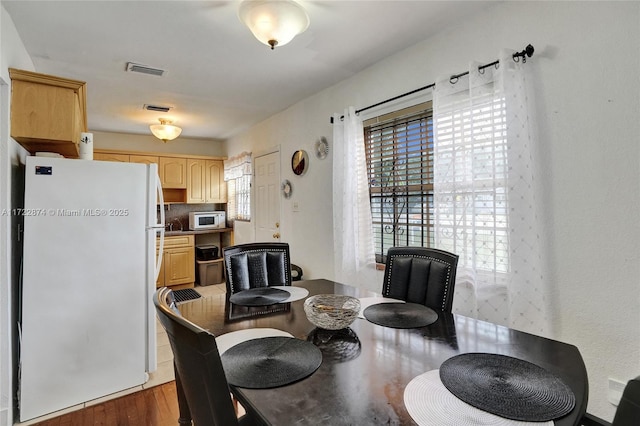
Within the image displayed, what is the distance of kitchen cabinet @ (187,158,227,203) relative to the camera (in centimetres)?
522

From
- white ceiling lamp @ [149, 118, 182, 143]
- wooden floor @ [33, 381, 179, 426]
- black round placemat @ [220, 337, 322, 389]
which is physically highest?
white ceiling lamp @ [149, 118, 182, 143]

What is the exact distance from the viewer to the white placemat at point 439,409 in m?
0.72

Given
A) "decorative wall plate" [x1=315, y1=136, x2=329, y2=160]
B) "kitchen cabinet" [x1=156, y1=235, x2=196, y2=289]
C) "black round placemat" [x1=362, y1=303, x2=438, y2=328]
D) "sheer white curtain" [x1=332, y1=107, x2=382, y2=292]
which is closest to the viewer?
"black round placemat" [x1=362, y1=303, x2=438, y2=328]

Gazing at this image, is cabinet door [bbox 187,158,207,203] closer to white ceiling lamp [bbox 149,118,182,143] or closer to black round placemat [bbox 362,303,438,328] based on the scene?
white ceiling lamp [bbox 149,118,182,143]

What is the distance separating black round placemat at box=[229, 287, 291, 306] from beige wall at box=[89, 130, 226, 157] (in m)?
4.27

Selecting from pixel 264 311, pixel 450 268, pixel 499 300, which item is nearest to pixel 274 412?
pixel 264 311

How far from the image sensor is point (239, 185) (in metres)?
5.12

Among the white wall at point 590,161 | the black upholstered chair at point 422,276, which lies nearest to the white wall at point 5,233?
the black upholstered chair at point 422,276

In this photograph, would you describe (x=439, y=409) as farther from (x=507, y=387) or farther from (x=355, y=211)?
(x=355, y=211)

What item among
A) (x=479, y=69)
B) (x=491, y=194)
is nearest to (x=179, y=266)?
(x=491, y=194)

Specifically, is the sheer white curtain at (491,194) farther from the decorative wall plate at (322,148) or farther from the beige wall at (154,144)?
the beige wall at (154,144)

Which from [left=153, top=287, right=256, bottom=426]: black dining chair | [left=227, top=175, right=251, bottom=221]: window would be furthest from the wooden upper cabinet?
[left=227, top=175, right=251, bottom=221]: window

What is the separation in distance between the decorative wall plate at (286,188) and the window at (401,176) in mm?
1286

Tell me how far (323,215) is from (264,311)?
1.84 metres
